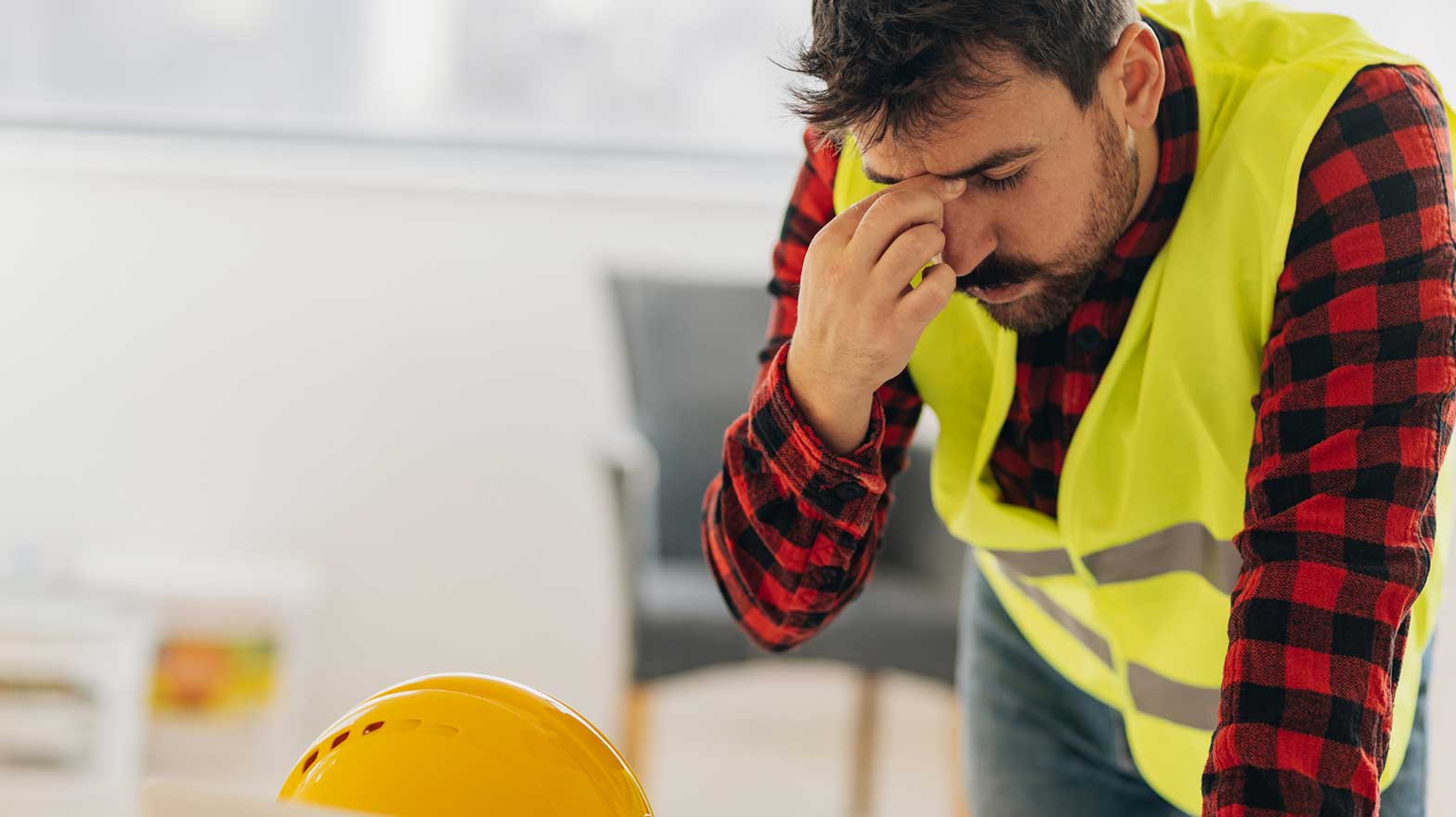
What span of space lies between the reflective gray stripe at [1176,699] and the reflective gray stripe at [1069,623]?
0.05m

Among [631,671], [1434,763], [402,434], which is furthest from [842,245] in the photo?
[402,434]

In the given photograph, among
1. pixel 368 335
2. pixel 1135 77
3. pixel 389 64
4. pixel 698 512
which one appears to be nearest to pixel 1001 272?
pixel 1135 77

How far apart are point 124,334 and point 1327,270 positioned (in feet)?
8.78

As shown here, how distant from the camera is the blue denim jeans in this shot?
47.3 inches

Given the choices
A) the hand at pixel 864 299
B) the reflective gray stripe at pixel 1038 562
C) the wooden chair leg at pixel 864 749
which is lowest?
the wooden chair leg at pixel 864 749

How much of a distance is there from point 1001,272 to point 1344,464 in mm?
264

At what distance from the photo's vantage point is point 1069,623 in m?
1.17

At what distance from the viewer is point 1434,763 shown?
4.55 feet

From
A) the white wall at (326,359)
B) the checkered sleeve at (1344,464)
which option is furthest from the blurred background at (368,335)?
the checkered sleeve at (1344,464)

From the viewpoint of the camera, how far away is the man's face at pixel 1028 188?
0.92m

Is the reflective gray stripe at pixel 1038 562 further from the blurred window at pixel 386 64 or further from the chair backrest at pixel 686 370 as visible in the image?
the blurred window at pixel 386 64

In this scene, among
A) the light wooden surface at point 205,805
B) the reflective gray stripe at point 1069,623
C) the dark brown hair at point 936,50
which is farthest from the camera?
the reflective gray stripe at point 1069,623

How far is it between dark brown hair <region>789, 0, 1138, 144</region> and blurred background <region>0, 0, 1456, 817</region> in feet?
6.05

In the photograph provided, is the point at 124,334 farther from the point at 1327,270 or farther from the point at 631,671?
the point at 1327,270
